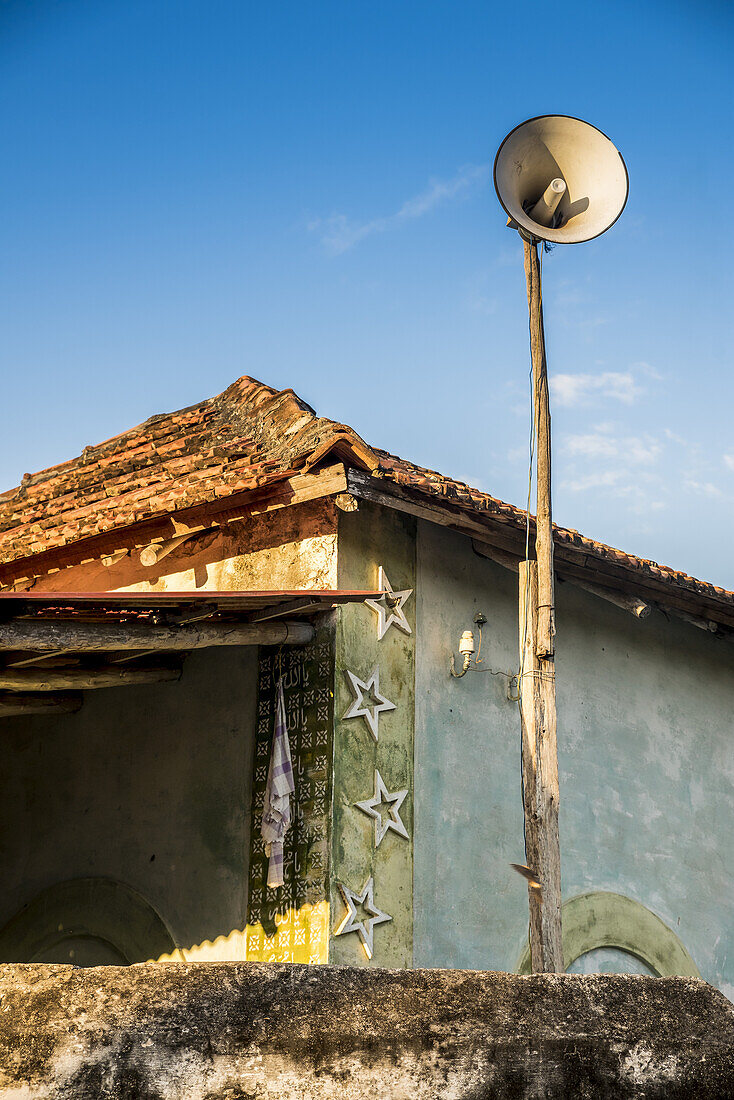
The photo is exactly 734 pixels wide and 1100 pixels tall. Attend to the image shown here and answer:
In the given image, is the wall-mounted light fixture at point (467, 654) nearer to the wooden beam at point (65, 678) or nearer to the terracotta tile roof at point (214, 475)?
the terracotta tile roof at point (214, 475)

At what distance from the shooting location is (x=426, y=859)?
7098 mm

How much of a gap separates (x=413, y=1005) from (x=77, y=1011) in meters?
0.73

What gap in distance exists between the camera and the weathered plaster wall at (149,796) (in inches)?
282

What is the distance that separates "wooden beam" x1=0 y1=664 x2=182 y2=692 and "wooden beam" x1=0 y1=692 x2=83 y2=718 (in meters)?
0.51

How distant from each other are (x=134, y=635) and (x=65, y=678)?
946 millimetres

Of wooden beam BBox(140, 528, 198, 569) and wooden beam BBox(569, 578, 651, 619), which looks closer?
wooden beam BBox(140, 528, 198, 569)

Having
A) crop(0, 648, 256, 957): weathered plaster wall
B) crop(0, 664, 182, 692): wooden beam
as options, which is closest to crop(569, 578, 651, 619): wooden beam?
crop(0, 648, 256, 957): weathered plaster wall

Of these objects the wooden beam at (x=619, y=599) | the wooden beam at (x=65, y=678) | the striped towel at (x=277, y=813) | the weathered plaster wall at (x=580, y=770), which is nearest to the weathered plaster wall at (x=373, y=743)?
the weathered plaster wall at (x=580, y=770)

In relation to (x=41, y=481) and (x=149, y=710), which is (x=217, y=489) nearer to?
(x=149, y=710)

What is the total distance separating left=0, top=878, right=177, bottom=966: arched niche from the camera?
744cm

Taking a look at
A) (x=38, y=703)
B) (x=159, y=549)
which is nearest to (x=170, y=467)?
(x=159, y=549)

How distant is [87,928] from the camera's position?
791 centimetres

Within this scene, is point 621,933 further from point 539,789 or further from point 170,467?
point 170,467

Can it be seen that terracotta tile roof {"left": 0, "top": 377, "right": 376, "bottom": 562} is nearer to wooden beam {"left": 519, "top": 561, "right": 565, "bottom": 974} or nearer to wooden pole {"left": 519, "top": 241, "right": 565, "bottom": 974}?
wooden pole {"left": 519, "top": 241, "right": 565, "bottom": 974}
